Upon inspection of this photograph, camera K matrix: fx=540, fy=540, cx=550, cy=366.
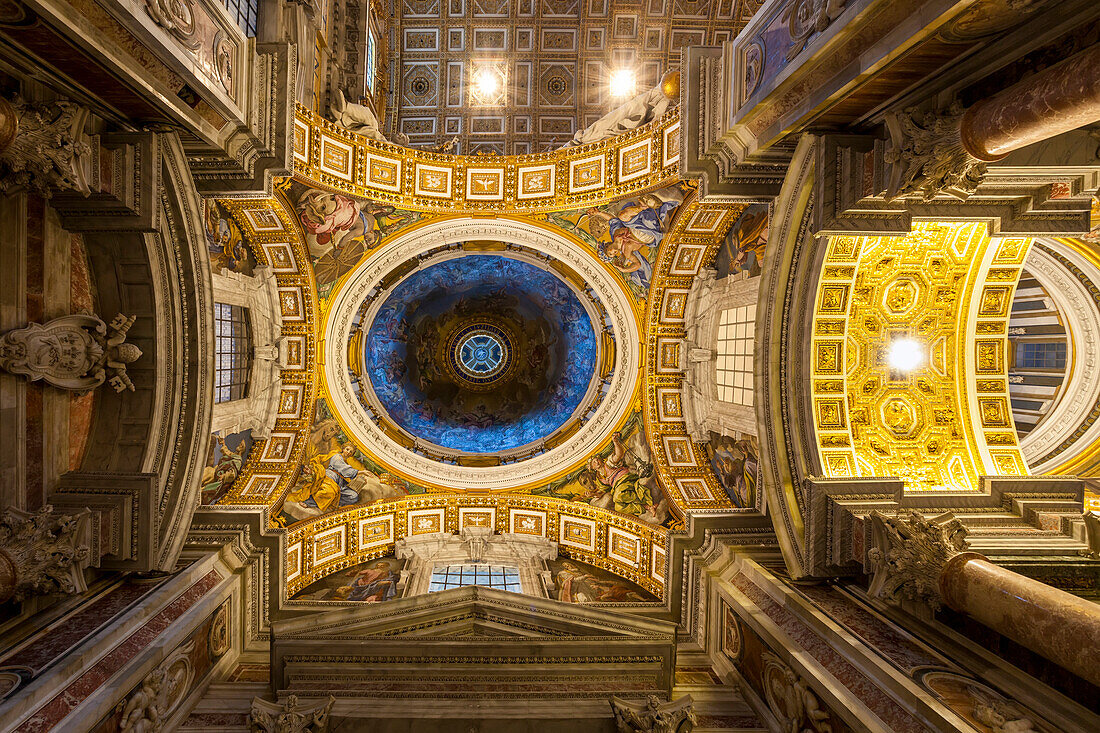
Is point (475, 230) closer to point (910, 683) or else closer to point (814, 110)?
point (814, 110)

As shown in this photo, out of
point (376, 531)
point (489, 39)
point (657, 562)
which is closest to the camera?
point (657, 562)

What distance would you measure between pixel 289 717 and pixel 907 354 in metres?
12.7

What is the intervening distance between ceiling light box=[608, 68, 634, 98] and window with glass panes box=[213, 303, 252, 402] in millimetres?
14192

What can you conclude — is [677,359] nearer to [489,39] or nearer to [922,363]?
[922,363]

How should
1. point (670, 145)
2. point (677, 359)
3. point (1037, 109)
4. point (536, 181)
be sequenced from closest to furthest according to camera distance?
point (1037, 109) < point (670, 145) < point (536, 181) < point (677, 359)

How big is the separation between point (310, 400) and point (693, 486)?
10769 millimetres

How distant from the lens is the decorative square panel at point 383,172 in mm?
13820

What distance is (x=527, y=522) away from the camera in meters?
16.0

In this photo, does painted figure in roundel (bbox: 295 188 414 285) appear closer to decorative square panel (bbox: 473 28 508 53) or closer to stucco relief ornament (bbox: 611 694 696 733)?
decorative square panel (bbox: 473 28 508 53)

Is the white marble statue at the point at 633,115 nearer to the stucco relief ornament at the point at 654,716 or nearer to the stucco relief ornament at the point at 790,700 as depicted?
the stucco relief ornament at the point at 790,700

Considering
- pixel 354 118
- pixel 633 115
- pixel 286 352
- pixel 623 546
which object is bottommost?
pixel 623 546

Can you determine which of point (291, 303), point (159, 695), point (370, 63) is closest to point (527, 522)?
point (291, 303)

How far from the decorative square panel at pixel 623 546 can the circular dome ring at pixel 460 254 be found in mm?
2336

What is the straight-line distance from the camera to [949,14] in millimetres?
5504
